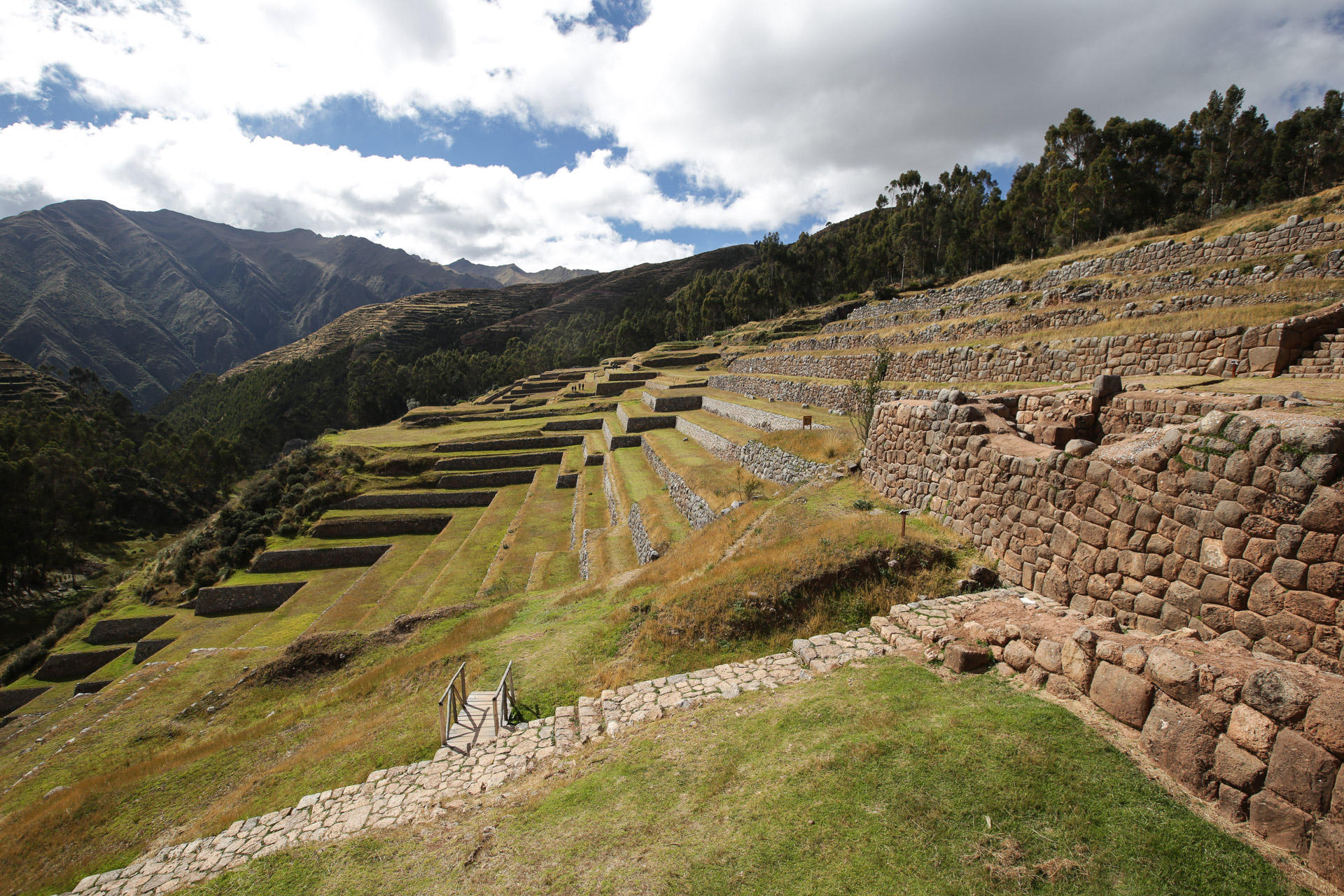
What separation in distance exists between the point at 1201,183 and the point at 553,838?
5039 centimetres

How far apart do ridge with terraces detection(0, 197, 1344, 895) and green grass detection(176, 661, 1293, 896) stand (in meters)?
0.30

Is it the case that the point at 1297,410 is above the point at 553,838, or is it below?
above

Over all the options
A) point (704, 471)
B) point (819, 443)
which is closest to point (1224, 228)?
point (819, 443)

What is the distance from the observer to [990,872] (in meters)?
3.04

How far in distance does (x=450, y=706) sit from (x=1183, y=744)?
732cm

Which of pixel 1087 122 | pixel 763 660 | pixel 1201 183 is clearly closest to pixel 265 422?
pixel 763 660

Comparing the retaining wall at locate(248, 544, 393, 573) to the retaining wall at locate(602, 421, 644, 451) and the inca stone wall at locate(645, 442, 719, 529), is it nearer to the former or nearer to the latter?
the retaining wall at locate(602, 421, 644, 451)

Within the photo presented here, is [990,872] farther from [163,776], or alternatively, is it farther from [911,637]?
[163,776]

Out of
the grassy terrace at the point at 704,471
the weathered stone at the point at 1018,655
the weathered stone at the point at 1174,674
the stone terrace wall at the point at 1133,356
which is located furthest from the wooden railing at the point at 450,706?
the stone terrace wall at the point at 1133,356

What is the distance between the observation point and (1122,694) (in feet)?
13.0

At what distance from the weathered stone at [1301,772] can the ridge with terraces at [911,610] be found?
1 centimetres

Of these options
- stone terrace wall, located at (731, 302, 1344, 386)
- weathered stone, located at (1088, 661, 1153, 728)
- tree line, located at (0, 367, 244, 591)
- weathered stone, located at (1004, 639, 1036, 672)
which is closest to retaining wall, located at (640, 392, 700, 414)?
stone terrace wall, located at (731, 302, 1344, 386)

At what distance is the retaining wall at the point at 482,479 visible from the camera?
105ft

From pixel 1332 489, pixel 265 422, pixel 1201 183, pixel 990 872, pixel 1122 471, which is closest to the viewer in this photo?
pixel 990 872
